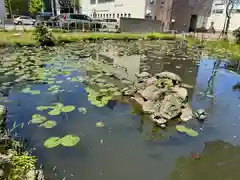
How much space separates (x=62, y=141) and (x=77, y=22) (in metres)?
15.3

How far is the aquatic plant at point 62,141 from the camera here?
10.0 feet

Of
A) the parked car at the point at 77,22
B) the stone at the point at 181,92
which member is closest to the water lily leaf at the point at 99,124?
the stone at the point at 181,92

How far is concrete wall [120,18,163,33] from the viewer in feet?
61.7

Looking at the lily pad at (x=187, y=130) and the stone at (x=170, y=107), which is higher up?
the stone at (x=170, y=107)

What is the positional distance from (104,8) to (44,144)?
28.4 metres

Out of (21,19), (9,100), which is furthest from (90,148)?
(21,19)

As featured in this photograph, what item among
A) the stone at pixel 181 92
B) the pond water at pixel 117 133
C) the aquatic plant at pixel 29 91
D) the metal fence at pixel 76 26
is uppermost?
the metal fence at pixel 76 26

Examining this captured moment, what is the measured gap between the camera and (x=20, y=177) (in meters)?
2.03

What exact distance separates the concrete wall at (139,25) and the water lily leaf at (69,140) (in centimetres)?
1661

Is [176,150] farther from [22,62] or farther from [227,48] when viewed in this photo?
[227,48]

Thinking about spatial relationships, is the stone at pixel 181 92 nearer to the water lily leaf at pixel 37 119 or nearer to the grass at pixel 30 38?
the water lily leaf at pixel 37 119

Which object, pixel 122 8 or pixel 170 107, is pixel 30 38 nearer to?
pixel 170 107

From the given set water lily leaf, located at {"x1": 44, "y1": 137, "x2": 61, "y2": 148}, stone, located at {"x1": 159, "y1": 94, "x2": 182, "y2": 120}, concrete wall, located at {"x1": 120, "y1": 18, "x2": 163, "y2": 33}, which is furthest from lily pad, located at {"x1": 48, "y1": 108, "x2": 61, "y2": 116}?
concrete wall, located at {"x1": 120, "y1": 18, "x2": 163, "y2": 33}

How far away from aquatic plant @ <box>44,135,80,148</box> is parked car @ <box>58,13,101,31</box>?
47.4ft
